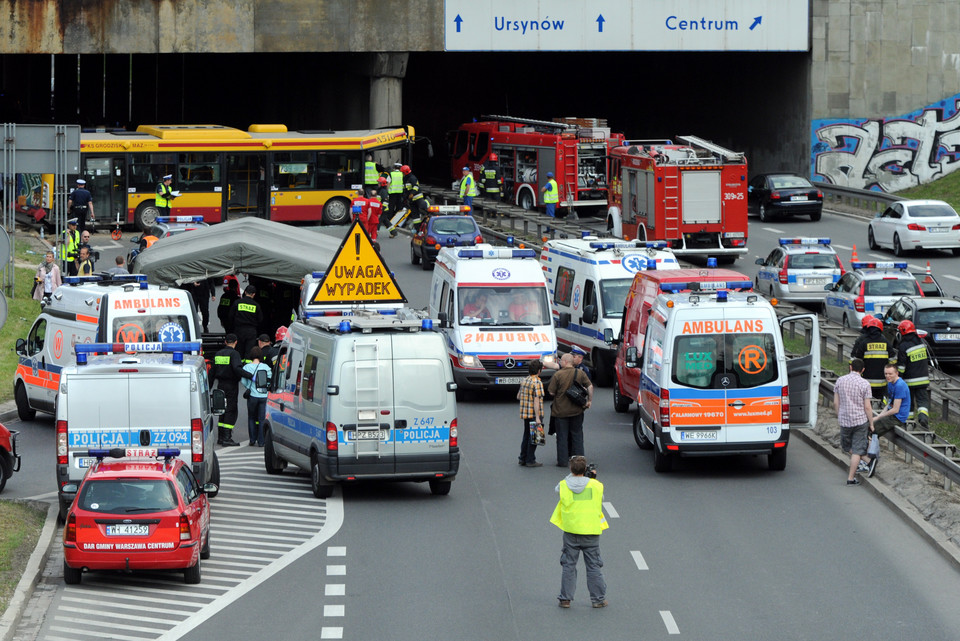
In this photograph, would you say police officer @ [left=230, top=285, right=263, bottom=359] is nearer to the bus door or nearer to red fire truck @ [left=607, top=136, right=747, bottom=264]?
red fire truck @ [left=607, top=136, right=747, bottom=264]

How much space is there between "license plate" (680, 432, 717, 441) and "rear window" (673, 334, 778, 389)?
597 millimetres

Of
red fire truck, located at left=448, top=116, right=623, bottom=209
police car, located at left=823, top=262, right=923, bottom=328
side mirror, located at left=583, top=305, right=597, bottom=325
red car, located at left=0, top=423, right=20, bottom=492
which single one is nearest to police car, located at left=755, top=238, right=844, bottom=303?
police car, located at left=823, top=262, right=923, bottom=328

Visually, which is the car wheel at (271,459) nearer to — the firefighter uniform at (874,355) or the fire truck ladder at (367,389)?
the fire truck ladder at (367,389)

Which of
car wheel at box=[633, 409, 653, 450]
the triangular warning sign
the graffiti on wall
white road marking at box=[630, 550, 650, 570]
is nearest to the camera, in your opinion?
white road marking at box=[630, 550, 650, 570]

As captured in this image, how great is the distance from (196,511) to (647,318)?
959 cm

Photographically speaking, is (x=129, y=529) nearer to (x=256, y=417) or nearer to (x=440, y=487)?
(x=440, y=487)

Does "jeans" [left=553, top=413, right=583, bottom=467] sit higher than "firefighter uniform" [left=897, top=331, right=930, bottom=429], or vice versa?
"firefighter uniform" [left=897, top=331, right=930, bottom=429]

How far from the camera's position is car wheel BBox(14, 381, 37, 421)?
2419 centimetres

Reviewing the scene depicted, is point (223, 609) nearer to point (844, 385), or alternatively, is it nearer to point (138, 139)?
point (844, 385)

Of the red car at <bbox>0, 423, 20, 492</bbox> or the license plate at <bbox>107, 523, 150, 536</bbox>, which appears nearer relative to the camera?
the license plate at <bbox>107, 523, 150, 536</bbox>

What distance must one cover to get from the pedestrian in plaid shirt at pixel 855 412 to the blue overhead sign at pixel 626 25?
3638 centimetres

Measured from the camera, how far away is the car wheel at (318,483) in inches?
720

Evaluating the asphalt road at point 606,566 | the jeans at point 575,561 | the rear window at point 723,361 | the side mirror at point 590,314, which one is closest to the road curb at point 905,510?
the asphalt road at point 606,566

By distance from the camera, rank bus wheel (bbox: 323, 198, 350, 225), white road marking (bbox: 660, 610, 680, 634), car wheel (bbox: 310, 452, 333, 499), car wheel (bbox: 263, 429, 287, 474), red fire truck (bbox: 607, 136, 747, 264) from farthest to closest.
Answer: bus wheel (bbox: 323, 198, 350, 225)
red fire truck (bbox: 607, 136, 747, 264)
car wheel (bbox: 263, 429, 287, 474)
car wheel (bbox: 310, 452, 333, 499)
white road marking (bbox: 660, 610, 680, 634)
